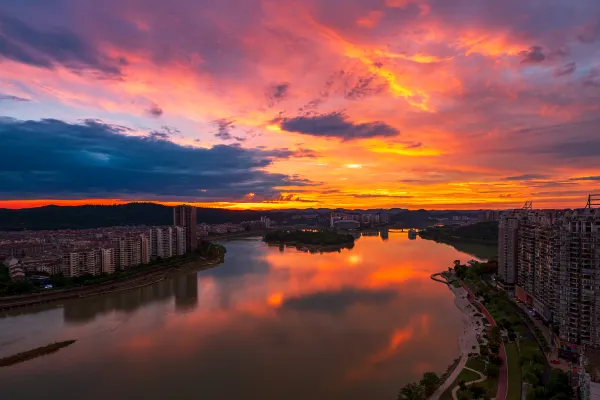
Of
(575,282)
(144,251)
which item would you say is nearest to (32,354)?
(575,282)

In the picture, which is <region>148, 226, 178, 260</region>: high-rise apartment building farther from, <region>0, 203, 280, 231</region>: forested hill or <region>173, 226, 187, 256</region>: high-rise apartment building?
<region>0, 203, 280, 231</region>: forested hill

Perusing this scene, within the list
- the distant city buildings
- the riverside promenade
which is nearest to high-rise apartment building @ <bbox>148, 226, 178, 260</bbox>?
the distant city buildings

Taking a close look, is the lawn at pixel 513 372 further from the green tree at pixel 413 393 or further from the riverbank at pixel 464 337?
the green tree at pixel 413 393

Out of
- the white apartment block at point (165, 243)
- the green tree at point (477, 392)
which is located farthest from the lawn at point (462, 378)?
the white apartment block at point (165, 243)

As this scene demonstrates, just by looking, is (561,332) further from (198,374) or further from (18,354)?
(18,354)

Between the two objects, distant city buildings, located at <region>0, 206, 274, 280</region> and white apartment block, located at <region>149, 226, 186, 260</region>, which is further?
white apartment block, located at <region>149, 226, 186, 260</region>

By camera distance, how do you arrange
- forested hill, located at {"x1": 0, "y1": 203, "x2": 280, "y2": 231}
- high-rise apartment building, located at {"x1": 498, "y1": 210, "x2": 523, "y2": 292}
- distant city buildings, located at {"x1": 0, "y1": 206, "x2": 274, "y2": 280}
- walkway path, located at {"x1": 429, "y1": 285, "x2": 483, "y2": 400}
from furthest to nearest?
1. forested hill, located at {"x1": 0, "y1": 203, "x2": 280, "y2": 231}
2. distant city buildings, located at {"x1": 0, "y1": 206, "x2": 274, "y2": 280}
3. high-rise apartment building, located at {"x1": 498, "y1": 210, "x2": 523, "y2": 292}
4. walkway path, located at {"x1": 429, "y1": 285, "x2": 483, "y2": 400}

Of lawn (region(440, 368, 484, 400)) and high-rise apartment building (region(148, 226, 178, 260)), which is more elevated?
high-rise apartment building (region(148, 226, 178, 260))
